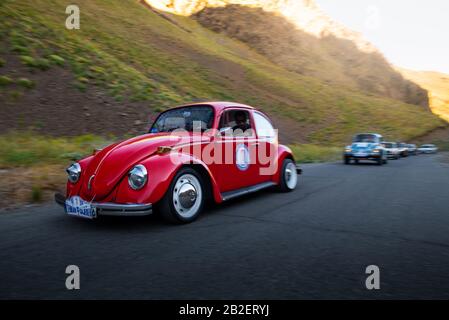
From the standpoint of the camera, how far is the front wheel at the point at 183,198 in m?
4.29

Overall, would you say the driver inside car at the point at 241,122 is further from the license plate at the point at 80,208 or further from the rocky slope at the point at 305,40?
the rocky slope at the point at 305,40

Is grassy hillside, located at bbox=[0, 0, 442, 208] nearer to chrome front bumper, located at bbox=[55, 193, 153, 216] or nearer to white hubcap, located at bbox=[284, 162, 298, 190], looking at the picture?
chrome front bumper, located at bbox=[55, 193, 153, 216]

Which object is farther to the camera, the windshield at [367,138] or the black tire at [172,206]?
the windshield at [367,138]

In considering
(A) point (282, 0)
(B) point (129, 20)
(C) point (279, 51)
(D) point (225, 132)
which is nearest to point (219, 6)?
(A) point (282, 0)

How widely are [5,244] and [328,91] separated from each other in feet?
172

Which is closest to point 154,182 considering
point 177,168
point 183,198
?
point 177,168

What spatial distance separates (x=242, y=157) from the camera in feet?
18.5

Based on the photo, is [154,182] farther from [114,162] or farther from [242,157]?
[242,157]

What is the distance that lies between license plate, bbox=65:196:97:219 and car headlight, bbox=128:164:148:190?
20.5 inches

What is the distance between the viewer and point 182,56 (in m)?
43.3

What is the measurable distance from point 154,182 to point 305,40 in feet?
226

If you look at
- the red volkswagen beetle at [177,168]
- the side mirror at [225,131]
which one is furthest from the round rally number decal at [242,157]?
the side mirror at [225,131]

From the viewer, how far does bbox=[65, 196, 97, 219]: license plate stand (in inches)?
160
